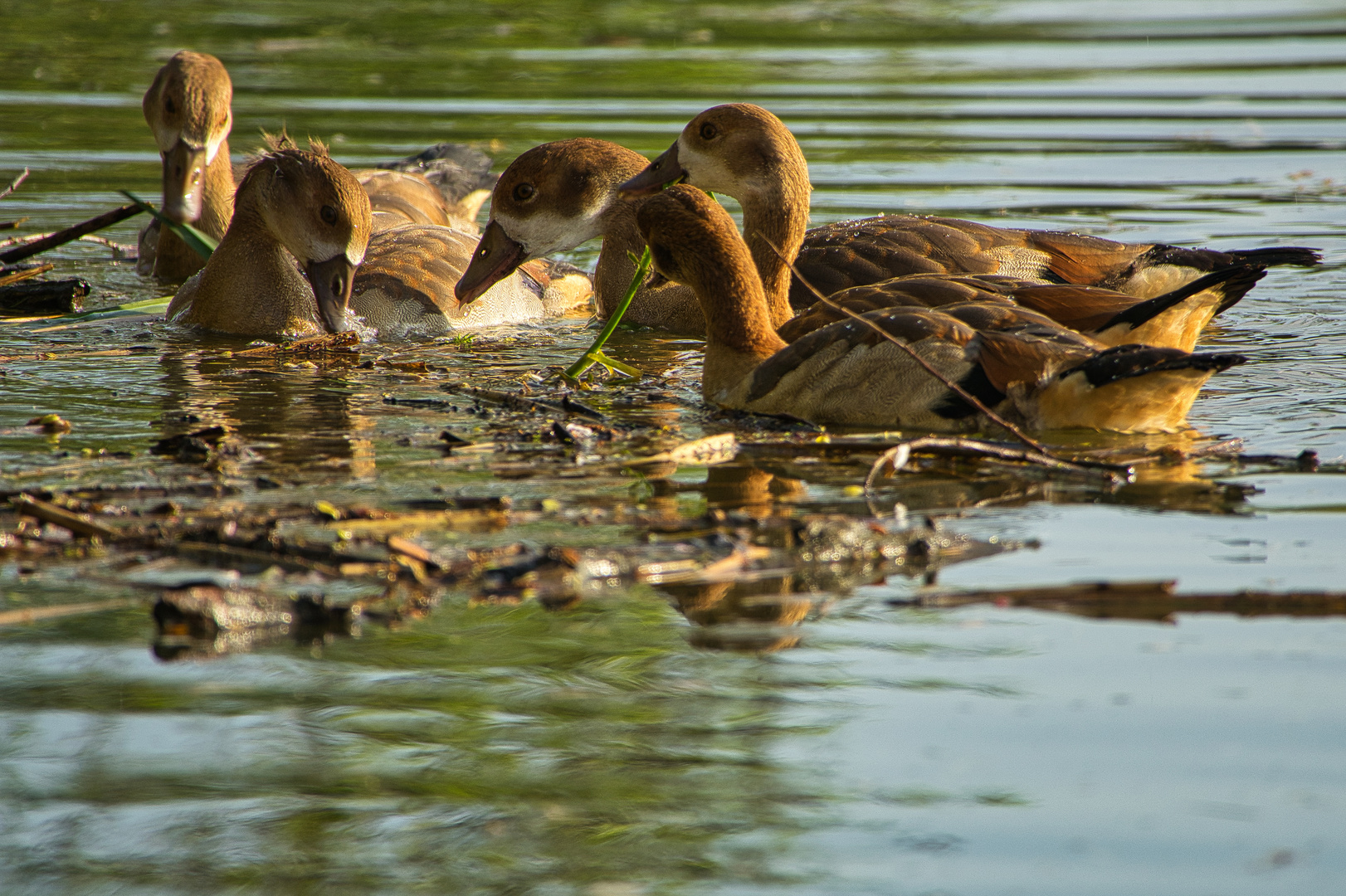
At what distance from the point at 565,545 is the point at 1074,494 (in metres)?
1.77

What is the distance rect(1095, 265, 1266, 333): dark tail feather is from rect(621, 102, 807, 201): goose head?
1966 mm

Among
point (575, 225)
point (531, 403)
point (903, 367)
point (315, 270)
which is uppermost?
point (575, 225)

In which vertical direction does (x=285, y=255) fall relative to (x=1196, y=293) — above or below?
above

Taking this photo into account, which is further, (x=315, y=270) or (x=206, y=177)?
(x=206, y=177)

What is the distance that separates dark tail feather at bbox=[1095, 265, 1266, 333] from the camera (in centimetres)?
638

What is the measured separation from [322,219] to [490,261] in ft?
3.49

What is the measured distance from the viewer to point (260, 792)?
340 cm

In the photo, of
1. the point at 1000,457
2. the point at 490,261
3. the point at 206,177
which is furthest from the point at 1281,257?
the point at 206,177

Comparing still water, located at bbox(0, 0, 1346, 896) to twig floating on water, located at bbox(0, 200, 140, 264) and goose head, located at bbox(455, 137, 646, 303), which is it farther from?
goose head, located at bbox(455, 137, 646, 303)

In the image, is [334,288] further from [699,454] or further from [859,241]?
[699,454]

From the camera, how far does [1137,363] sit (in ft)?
18.8

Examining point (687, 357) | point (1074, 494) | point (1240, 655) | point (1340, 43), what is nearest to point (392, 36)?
point (1340, 43)

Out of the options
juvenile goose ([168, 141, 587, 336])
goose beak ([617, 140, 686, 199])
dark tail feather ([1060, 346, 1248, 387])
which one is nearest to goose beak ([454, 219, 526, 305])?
juvenile goose ([168, 141, 587, 336])

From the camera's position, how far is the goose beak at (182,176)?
9383 millimetres
